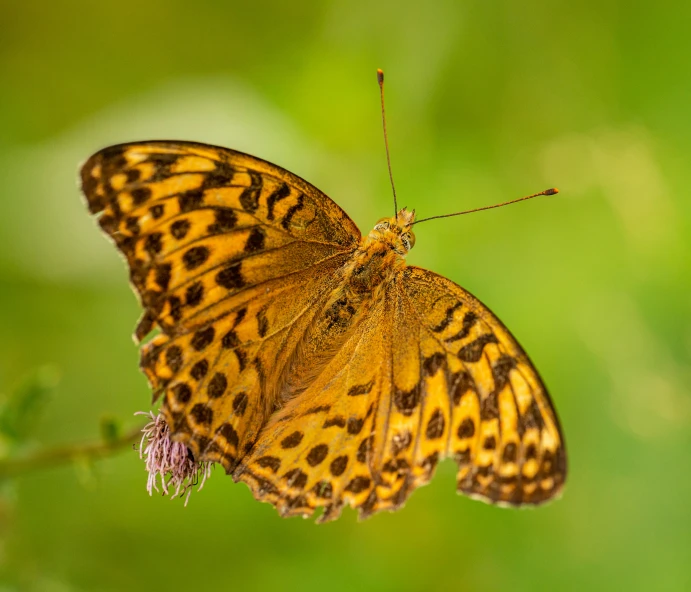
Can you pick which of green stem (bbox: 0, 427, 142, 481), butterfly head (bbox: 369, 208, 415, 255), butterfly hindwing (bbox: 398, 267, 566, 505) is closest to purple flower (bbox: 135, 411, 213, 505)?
green stem (bbox: 0, 427, 142, 481)

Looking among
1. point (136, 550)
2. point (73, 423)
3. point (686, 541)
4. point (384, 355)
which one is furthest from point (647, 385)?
point (73, 423)

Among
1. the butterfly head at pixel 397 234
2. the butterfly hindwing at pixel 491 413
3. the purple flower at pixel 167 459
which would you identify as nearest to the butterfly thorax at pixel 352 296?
the butterfly head at pixel 397 234

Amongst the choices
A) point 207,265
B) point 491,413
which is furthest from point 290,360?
point 491,413

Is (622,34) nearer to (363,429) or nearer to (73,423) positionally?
(363,429)

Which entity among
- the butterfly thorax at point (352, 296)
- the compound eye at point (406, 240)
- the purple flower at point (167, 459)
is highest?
the compound eye at point (406, 240)

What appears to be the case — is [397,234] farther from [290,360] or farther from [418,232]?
[418,232]

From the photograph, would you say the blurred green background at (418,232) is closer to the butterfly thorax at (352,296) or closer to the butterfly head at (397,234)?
the butterfly thorax at (352,296)
